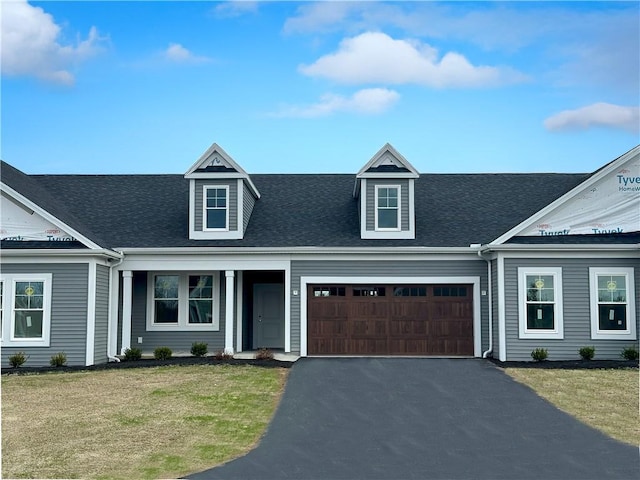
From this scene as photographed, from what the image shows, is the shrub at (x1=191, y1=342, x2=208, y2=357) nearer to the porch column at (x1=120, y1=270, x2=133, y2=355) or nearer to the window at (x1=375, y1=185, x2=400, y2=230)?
the porch column at (x1=120, y1=270, x2=133, y2=355)

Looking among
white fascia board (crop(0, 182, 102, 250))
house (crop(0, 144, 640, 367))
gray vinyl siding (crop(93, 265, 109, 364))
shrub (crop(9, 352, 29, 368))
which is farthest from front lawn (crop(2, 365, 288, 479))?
white fascia board (crop(0, 182, 102, 250))

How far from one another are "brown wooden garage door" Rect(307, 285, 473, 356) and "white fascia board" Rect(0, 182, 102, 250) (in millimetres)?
6167

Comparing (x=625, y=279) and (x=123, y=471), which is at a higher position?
(x=625, y=279)

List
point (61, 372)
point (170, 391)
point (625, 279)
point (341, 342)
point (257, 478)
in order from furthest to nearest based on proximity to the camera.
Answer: point (341, 342), point (625, 279), point (61, 372), point (170, 391), point (257, 478)

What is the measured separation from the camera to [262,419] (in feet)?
42.0

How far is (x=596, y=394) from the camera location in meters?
14.9

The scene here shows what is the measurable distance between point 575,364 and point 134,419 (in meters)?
11.2

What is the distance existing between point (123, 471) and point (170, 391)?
5.71 metres

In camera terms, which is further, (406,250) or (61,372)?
(406,250)

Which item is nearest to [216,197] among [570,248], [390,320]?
[390,320]

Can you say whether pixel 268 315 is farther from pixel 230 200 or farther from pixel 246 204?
pixel 230 200

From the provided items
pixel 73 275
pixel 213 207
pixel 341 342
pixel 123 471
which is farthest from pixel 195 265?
pixel 123 471

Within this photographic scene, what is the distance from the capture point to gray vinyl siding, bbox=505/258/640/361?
19109 mm

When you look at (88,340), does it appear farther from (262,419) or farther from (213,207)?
(262,419)
